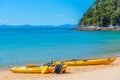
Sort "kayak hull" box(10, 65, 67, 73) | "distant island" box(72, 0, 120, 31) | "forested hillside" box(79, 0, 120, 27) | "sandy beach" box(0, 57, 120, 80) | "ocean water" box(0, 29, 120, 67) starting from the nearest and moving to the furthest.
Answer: "sandy beach" box(0, 57, 120, 80)
"kayak hull" box(10, 65, 67, 73)
"ocean water" box(0, 29, 120, 67)
"distant island" box(72, 0, 120, 31)
"forested hillside" box(79, 0, 120, 27)

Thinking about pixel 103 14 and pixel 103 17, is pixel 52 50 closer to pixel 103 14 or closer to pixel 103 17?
pixel 103 17

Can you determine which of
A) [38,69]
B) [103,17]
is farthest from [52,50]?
[103,17]

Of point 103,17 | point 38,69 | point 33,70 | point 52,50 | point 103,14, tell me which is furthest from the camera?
point 103,14

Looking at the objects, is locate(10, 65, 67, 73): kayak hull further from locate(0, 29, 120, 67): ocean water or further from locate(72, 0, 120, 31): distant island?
locate(72, 0, 120, 31): distant island

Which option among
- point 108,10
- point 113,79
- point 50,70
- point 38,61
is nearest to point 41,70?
point 50,70

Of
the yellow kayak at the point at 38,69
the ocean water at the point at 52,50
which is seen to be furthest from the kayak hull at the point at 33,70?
the ocean water at the point at 52,50

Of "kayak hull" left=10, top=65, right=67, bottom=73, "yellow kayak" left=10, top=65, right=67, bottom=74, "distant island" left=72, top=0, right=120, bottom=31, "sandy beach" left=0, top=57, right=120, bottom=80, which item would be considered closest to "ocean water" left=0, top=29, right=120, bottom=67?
"kayak hull" left=10, top=65, right=67, bottom=73

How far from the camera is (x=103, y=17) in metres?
174

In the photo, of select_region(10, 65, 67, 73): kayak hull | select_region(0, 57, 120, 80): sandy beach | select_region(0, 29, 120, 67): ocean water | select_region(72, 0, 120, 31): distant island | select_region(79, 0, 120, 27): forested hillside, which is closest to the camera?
select_region(0, 57, 120, 80): sandy beach

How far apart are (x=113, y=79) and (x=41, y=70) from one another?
24.7 feet

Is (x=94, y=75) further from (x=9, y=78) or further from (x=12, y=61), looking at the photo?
(x=12, y=61)

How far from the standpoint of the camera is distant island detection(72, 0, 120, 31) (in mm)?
167750

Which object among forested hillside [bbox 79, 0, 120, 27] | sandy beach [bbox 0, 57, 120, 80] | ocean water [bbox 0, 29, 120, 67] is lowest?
ocean water [bbox 0, 29, 120, 67]

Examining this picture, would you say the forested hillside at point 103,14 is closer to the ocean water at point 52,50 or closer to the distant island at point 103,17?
the distant island at point 103,17
